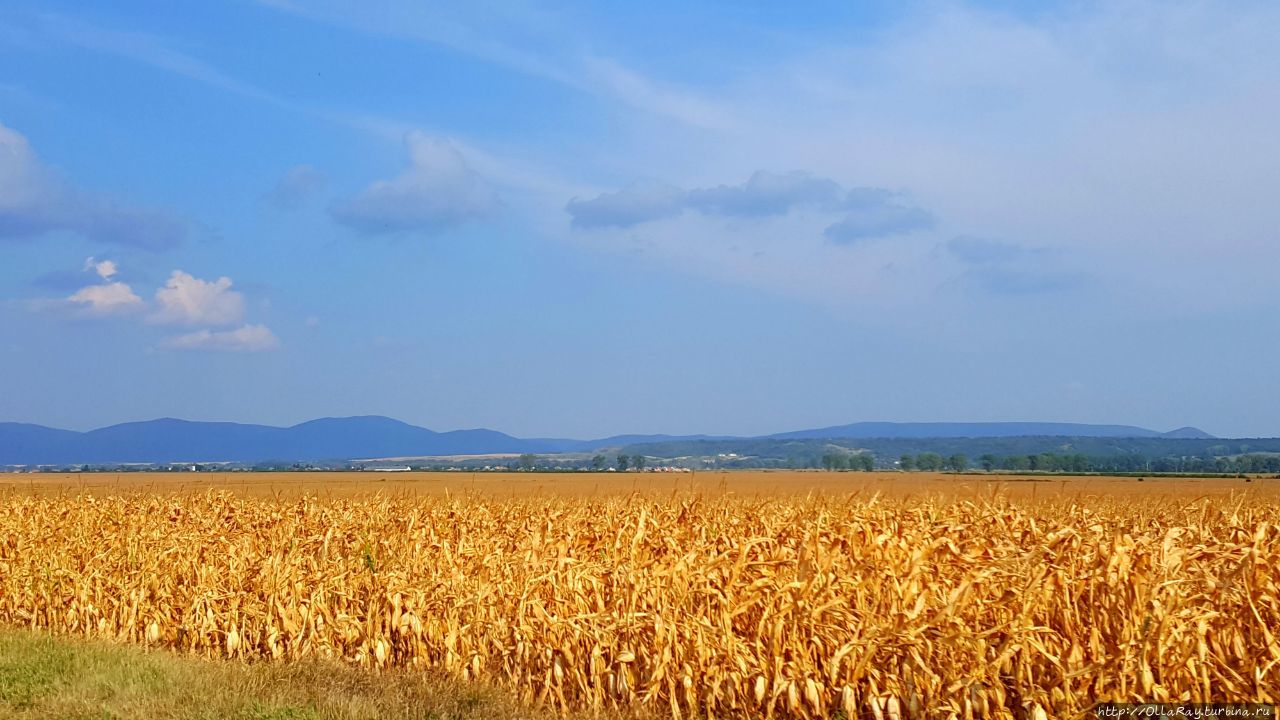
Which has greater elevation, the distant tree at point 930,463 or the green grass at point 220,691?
the green grass at point 220,691

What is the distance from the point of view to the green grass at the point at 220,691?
29.7ft

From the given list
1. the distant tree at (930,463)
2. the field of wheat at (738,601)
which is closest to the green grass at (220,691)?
the field of wheat at (738,601)

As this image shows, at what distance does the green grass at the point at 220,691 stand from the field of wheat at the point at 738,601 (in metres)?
0.59

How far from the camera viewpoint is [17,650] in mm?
11836

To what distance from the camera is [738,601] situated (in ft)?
32.7

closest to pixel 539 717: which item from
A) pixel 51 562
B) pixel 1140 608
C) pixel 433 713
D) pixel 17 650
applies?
pixel 433 713

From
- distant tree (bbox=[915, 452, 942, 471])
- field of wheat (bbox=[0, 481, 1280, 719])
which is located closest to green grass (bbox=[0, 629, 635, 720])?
field of wheat (bbox=[0, 481, 1280, 719])

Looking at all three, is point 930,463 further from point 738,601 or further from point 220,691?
point 220,691

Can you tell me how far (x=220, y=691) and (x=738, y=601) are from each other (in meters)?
4.85

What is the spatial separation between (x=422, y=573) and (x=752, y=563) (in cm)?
445

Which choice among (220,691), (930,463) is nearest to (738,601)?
(220,691)

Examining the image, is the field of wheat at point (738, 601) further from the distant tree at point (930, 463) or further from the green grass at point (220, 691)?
the distant tree at point (930, 463)

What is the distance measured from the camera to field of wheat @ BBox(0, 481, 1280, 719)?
26.7ft

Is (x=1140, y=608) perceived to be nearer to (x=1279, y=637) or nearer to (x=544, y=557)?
(x=1279, y=637)
